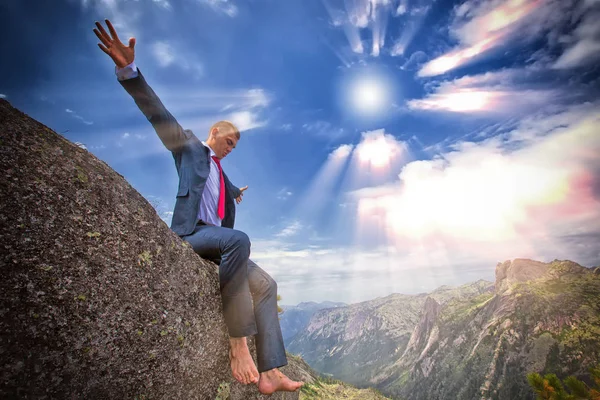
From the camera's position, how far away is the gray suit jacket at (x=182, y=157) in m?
4.79

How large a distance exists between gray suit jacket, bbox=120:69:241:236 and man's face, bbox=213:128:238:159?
1.13ft

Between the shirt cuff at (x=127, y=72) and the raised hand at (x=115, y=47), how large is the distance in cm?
5

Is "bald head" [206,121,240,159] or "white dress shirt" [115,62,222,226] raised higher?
"bald head" [206,121,240,159]

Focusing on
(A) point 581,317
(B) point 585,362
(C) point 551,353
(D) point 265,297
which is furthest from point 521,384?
(D) point 265,297

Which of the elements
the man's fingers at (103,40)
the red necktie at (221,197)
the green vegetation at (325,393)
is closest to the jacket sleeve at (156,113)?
the man's fingers at (103,40)

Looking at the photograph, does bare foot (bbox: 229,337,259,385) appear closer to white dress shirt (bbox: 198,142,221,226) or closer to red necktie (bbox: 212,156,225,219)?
white dress shirt (bbox: 198,142,221,226)

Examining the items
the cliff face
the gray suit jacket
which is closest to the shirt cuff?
the gray suit jacket

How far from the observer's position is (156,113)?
190 inches

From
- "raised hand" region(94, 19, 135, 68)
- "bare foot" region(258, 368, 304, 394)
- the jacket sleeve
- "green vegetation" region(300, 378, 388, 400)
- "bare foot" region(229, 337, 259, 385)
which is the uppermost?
"raised hand" region(94, 19, 135, 68)

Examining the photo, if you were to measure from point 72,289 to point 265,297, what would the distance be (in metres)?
3.03

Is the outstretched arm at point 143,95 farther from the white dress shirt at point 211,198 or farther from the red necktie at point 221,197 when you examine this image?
the red necktie at point 221,197

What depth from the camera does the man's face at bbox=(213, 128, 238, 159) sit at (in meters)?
5.98

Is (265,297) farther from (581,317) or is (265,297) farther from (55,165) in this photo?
(581,317)

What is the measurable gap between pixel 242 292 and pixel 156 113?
134 inches
